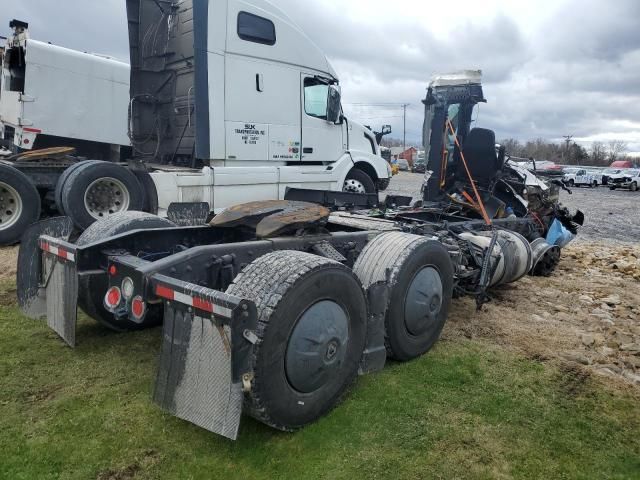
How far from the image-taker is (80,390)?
3.36 m

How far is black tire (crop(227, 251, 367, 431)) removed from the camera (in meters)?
2.70

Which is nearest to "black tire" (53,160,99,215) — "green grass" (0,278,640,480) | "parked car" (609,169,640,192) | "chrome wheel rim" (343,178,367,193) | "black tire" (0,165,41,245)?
"black tire" (0,165,41,245)

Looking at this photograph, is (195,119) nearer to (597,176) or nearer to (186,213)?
(186,213)

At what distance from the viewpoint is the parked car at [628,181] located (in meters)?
35.3

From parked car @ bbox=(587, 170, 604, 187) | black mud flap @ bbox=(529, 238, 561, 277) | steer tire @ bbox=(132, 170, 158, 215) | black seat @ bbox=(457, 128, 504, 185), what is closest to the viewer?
black mud flap @ bbox=(529, 238, 561, 277)

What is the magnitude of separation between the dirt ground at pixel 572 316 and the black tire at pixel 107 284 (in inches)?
93.7

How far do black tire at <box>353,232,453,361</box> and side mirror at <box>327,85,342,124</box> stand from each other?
6.32 meters

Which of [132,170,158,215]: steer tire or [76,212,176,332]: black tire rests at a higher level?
[132,170,158,215]: steer tire

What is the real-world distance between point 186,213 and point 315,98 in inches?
210

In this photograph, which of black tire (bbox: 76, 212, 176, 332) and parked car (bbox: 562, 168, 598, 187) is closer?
black tire (bbox: 76, 212, 176, 332)

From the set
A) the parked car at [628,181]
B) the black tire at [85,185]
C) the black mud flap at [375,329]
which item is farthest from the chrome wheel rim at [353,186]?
the parked car at [628,181]

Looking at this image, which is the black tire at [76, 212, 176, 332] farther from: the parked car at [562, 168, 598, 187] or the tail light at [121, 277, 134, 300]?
the parked car at [562, 168, 598, 187]

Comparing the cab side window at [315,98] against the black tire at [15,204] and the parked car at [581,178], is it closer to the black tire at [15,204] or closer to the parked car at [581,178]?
the black tire at [15,204]

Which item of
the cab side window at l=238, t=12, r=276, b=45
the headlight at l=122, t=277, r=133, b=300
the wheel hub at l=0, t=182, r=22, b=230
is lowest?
the headlight at l=122, t=277, r=133, b=300
